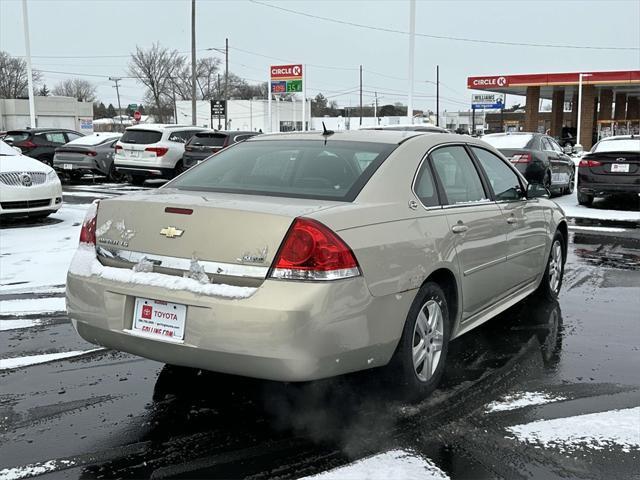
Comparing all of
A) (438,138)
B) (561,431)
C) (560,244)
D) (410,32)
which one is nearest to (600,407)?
(561,431)

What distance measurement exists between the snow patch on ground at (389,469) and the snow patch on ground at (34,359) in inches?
99.1

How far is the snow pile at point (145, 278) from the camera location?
10.8 ft

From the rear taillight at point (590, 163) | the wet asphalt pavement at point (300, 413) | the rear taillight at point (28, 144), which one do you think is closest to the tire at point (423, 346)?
the wet asphalt pavement at point (300, 413)

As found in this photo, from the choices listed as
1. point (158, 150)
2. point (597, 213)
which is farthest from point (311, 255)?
point (158, 150)

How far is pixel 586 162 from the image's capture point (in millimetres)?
13648

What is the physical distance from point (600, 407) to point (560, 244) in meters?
2.72

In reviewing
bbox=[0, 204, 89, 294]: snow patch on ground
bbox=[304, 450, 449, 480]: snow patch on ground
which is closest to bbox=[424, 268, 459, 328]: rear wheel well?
bbox=[304, 450, 449, 480]: snow patch on ground

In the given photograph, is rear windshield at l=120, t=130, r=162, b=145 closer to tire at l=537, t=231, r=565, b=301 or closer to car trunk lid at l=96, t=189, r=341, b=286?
tire at l=537, t=231, r=565, b=301

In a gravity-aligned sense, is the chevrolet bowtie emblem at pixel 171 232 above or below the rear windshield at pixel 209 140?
below

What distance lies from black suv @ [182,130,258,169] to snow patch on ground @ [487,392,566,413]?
46.3ft

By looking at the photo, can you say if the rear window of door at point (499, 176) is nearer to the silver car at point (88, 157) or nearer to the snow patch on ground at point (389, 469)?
the snow patch on ground at point (389, 469)

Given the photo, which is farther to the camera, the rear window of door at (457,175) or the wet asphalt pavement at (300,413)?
the rear window of door at (457,175)

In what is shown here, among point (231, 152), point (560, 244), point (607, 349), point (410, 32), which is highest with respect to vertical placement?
point (410, 32)

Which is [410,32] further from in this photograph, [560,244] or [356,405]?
[356,405]
